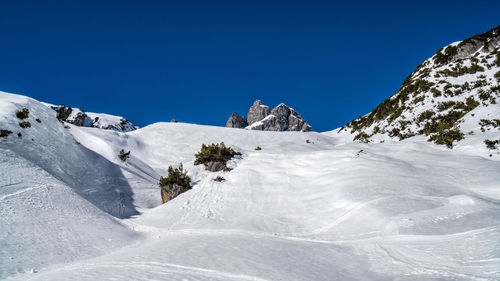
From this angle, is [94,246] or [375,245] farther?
[94,246]

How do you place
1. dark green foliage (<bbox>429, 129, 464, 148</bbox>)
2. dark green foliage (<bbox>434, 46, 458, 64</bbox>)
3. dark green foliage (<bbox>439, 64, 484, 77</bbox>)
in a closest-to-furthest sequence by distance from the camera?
1. dark green foliage (<bbox>429, 129, 464, 148</bbox>)
2. dark green foliage (<bbox>439, 64, 484, 77</bbox>)
3. dark green foliage (<bbox>434, 46, 458, 64</bbox>)

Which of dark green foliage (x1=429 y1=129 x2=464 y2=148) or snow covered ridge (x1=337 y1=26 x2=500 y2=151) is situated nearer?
dark green foliage (x1=429 y1=129 x2=464 y2=148)

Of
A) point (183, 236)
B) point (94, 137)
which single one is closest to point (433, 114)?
point (183, 236)

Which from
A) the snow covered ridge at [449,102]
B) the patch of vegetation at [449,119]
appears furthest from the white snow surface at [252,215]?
the patch of vegetation at [449,119]

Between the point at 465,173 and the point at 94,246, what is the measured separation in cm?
1316

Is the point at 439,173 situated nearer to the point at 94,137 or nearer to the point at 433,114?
the point at 433,114

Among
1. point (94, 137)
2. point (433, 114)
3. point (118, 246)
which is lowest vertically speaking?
point (118, 246)

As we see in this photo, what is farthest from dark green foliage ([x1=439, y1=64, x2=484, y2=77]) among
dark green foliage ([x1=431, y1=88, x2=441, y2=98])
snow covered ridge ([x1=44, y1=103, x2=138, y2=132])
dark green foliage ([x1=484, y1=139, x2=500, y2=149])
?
snow covered ridge ([x1=44, y1=103, x2=138, y2=132])

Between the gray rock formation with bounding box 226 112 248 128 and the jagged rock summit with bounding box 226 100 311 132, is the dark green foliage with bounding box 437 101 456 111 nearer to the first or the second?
the jagged rock summit with bounding box 226 100 311 132

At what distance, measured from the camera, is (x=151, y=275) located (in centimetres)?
415

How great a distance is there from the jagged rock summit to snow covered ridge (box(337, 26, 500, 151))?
4499 cm

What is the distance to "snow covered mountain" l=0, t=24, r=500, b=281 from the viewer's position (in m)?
4.71

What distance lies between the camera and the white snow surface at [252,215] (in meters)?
4.68

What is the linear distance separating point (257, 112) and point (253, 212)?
82.8 meters
